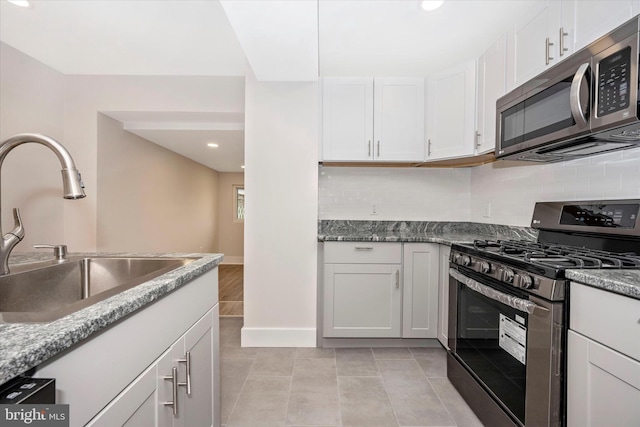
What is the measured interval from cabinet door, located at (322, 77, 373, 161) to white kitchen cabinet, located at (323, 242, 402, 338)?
33.9 inches

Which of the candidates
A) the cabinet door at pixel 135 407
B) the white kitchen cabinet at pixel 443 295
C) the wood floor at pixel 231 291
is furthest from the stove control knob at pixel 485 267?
the wood floor at pixel 231 291

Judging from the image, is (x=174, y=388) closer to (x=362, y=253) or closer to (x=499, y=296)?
(x=499, y=296)

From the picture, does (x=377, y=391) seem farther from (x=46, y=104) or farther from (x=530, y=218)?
(x=46, y=104)

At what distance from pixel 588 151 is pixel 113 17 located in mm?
3121

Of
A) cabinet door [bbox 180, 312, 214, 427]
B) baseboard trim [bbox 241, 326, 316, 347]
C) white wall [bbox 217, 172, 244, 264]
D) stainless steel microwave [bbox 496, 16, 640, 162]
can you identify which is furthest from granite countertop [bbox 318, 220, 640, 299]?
white wall [bbox 217, 172, 244, 264]

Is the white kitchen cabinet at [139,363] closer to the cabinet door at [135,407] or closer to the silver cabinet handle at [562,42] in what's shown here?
the cabinet door at [135,407]

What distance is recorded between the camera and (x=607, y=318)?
37.3 inches

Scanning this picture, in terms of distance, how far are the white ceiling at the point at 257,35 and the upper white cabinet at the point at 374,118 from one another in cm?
18

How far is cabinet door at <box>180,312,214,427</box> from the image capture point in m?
1.00

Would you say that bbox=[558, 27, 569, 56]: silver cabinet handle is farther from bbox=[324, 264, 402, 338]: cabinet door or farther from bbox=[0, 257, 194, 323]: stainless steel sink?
bbox=[0, 257, 194, 323]: stainless steel sink

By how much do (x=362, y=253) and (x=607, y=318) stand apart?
1.55 meters

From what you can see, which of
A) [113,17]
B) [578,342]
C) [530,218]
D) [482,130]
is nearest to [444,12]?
[482,130]

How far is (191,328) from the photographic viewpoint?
1091mm

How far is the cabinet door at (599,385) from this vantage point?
87 cm
